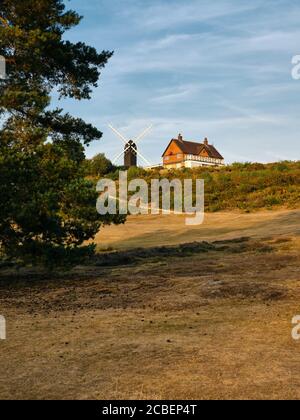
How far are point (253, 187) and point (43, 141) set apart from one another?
109 ft

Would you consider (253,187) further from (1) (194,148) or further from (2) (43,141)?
(1) (194,148)

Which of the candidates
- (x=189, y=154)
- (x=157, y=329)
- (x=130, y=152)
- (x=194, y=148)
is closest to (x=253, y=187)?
(x=157, y=329)

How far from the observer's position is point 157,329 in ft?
31.9

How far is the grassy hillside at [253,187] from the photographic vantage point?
4175 cm

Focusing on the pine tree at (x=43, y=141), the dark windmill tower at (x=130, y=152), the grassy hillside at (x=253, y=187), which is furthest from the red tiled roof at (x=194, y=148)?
the pine tree at (x=43, y=141)

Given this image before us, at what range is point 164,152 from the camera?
412 ft

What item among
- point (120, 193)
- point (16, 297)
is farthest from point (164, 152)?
point (16, 297)

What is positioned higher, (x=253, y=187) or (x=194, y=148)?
(x=194, y=148)

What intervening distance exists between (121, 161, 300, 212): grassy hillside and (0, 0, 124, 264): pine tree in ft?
80.9

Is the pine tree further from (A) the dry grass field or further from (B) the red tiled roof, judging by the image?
(B) the red tiled roof

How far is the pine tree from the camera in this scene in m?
13.9

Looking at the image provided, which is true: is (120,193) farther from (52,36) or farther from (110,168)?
(52,36)

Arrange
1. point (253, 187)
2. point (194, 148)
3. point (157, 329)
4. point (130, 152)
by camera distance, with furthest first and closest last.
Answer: point (194, 148), point (130, 152), point (253, 187), point (157, 329)

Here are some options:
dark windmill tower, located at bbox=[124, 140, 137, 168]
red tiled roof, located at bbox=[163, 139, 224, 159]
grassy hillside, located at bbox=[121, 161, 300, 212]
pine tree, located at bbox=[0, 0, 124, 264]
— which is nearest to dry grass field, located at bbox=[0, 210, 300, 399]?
pine tree, located at bbox=[0, 0, 124, 264]
